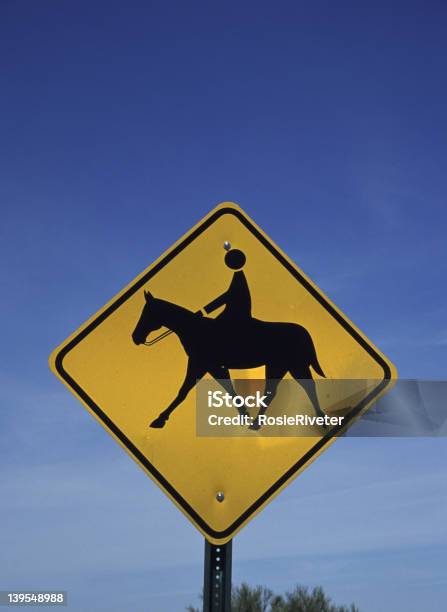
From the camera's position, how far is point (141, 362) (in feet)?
11.1

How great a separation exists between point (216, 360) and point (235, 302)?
28 cm

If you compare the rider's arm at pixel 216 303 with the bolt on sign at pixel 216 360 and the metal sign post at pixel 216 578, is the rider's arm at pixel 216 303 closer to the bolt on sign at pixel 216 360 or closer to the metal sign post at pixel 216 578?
the bolt on sign at pixel 216 360

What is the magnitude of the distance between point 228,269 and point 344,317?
1.90ft

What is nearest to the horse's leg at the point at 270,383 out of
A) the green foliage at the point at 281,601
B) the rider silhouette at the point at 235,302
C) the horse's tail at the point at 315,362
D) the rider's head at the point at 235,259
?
the horse's tail at the point at 315,362

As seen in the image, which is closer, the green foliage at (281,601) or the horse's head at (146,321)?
the horse's head at (146,321)

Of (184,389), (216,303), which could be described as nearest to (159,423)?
(184,389)

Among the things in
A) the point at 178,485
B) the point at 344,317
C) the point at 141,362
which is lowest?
the point at 178,485

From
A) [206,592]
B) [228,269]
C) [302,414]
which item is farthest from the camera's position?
[228,269]

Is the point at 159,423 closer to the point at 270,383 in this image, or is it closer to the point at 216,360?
the point at 216,360

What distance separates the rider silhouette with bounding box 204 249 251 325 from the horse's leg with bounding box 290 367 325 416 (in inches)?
13.0

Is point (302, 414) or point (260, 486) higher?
point (302, 414)

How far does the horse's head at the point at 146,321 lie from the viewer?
134 inches

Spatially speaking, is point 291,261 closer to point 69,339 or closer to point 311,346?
point 311,346

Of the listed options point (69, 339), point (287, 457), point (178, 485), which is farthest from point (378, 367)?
point (69, 339)
